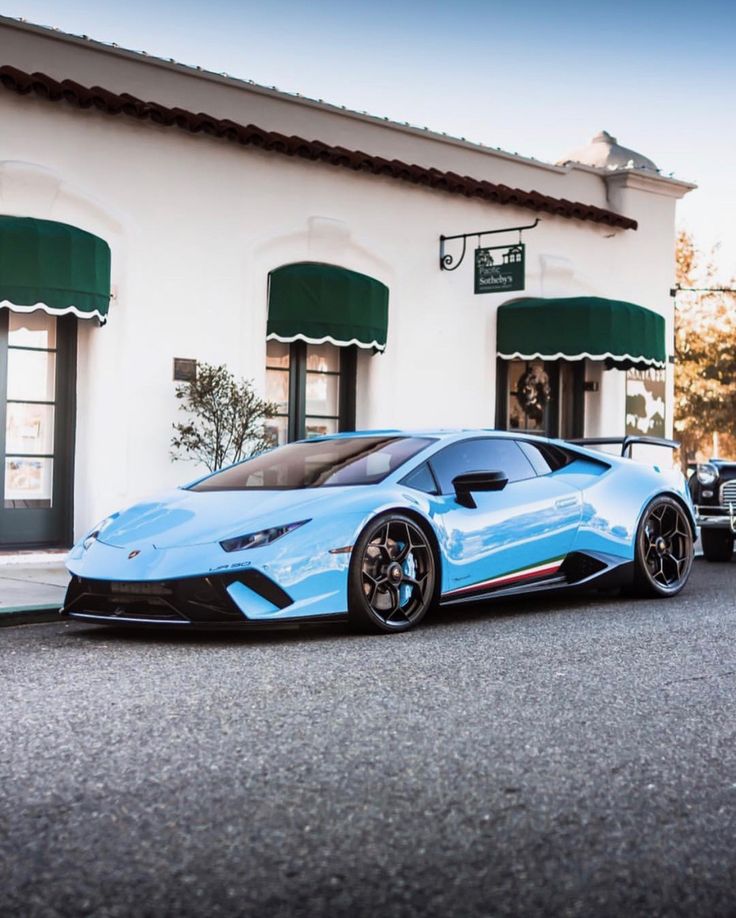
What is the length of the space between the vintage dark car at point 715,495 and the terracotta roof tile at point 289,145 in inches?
210

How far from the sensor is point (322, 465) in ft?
27.1

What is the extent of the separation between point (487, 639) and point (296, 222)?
27.4 ft

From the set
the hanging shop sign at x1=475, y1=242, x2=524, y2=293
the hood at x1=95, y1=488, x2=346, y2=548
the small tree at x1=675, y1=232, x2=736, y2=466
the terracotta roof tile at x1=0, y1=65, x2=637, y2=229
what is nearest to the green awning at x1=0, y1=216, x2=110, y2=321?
the terracotta roof tile at x1=0, y1=65, x2=637, y2=229

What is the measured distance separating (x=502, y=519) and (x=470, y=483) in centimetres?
37

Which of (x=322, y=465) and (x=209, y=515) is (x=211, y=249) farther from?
(x=209, y=515)

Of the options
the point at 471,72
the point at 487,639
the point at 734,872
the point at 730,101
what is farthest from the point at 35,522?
the point at 734,872

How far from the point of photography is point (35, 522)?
12.6m

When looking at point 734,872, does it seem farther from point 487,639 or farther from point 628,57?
point 628,57

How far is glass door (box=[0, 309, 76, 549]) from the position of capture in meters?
12.4

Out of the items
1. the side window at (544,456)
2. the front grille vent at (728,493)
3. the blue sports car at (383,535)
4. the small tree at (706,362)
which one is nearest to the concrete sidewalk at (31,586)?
the blue sports car at (383,535)

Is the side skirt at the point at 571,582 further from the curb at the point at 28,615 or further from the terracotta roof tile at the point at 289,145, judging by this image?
the terracotta roof tile at the point at 289,145

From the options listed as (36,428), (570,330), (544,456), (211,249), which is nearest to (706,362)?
(570,330)

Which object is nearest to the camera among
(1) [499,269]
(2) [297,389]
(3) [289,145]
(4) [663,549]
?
(4) [663,549]

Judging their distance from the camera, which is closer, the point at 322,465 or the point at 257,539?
the point at 257,539
